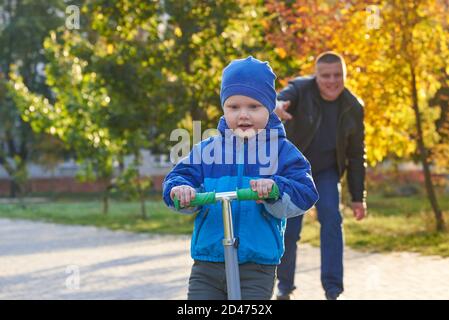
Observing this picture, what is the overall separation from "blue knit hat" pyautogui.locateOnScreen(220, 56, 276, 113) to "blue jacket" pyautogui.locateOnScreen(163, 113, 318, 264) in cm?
14

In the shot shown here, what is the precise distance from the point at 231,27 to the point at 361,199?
11.1 meters

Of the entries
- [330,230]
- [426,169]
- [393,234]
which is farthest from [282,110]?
[426,169]

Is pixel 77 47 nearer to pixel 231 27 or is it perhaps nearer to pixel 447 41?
pixel 231 27

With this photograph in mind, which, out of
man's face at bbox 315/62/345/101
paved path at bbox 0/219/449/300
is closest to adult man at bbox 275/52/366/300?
man's face at bbox 315/62/345/101

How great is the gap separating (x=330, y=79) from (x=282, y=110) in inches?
19.7

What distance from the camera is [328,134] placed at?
23.8 ft

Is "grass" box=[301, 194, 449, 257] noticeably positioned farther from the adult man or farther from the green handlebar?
the green handlebar

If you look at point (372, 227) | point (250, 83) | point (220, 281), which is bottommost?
point (372, 227)

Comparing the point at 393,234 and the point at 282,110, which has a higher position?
the point at 282,110

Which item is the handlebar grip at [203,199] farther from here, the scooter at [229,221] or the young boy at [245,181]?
the young boy at [245,181]

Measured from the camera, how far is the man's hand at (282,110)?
271 inches

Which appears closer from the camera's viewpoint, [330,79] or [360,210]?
[330,79]

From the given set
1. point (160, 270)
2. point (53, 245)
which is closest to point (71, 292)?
point (160, 270)

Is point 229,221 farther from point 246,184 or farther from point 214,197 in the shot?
point 246,184
